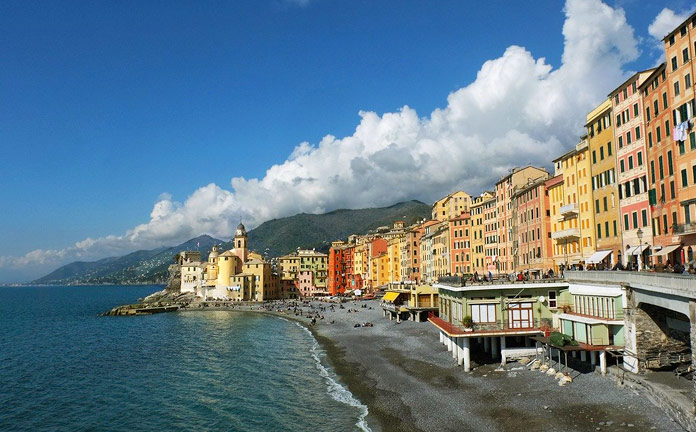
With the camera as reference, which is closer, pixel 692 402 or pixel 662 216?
pixel 692 402

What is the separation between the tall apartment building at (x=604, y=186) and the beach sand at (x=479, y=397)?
54.3 ft

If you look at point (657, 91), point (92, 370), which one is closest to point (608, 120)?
point (657, 91)

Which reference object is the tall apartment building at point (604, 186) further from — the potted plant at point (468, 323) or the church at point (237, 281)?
the church at point (237, 281)

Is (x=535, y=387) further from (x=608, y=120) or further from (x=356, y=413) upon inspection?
(x=608, y=120)

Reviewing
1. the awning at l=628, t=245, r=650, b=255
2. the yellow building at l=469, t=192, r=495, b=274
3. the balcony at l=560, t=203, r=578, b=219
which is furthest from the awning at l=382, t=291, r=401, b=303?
the awning at l=628, t=245, r=650, b=255

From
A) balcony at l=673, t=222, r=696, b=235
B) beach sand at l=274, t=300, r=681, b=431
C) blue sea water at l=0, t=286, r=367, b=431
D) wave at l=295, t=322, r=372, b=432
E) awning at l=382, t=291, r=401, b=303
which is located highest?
balcony at l=673, t=222, r=696, b=235

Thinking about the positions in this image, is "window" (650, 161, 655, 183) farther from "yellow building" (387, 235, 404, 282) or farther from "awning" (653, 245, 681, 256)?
"yellow building" (387, 235, 404, 282)

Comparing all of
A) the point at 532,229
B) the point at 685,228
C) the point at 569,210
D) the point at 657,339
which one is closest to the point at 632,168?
the point at 685,228

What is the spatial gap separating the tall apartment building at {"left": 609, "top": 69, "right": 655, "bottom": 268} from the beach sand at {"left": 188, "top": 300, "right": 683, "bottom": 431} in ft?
49.8

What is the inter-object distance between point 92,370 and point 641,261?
202ft

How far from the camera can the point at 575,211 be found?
199ft

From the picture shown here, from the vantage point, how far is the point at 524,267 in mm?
76688

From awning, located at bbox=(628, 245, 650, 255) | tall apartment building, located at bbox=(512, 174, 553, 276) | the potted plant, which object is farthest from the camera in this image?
tall apartment building, located at bbox=(512, 174, 553, 276)

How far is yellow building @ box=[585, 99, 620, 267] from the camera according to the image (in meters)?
52.1
